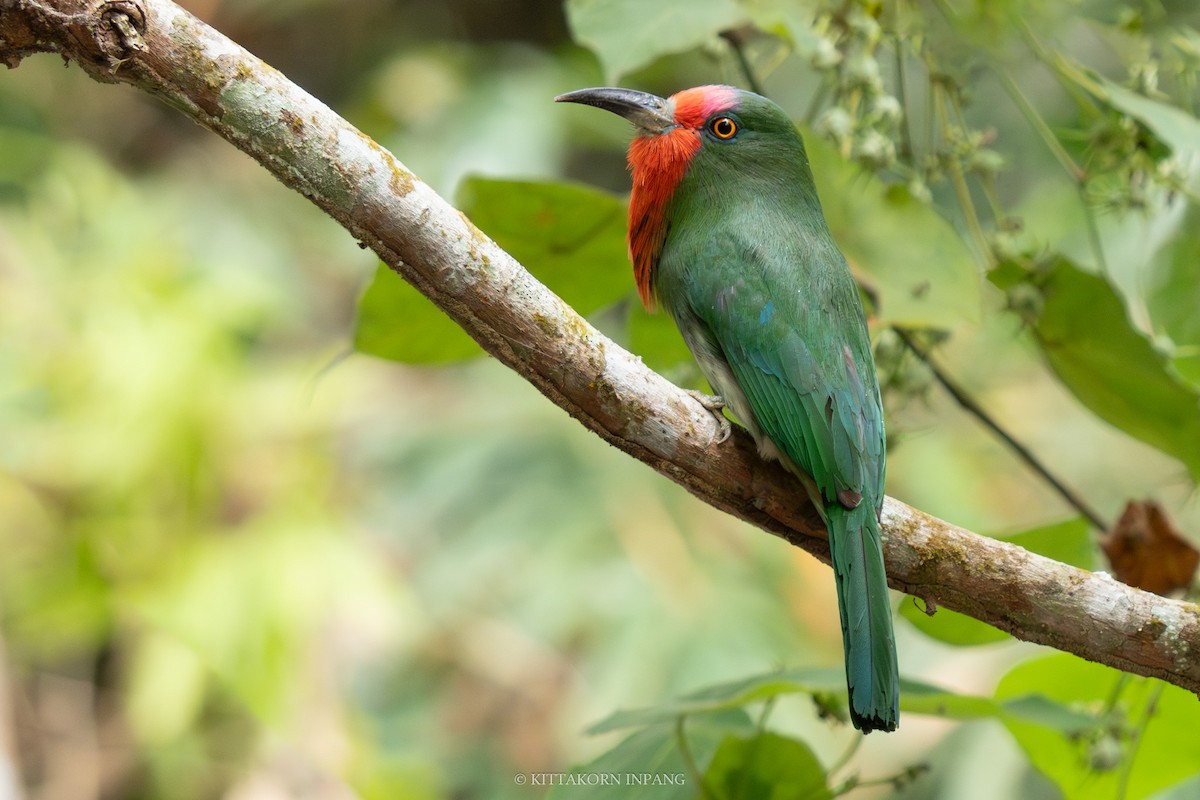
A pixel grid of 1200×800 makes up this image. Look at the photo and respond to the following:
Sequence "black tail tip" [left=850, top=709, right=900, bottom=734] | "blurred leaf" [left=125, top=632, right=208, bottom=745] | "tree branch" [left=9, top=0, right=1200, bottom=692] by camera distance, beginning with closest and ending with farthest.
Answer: "tree branch" [left=9, top=0, right=1200, bottom=692], "black tail tip" [left=850, top=709, right=900, bottom=734], "blurred leaf" [left=125, top=632, right=208, bottom=745]

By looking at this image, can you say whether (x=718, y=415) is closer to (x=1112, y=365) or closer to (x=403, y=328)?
(x=403, y=328)

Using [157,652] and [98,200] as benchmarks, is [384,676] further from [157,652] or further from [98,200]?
[98,200]

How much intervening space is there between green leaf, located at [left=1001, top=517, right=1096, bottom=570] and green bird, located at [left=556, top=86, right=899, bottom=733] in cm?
41

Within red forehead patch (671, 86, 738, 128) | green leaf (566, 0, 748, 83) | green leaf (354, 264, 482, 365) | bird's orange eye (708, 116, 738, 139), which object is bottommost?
green leaf (354, 264, 482, 365)

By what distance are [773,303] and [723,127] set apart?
50 centimetres

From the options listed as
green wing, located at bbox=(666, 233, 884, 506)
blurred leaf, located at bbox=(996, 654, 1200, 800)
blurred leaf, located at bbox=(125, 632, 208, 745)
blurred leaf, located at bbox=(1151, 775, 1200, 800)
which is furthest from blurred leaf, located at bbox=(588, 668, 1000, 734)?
blurred leaf, located at bbox=(125, 632, 208, 745)

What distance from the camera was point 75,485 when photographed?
4617 millimetres

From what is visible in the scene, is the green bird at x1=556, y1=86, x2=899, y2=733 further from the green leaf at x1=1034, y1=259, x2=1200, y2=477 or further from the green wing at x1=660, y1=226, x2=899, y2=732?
the green leaf at x1=1034, y1=259, x2=1200, y2=477

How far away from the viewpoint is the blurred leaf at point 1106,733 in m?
2.09

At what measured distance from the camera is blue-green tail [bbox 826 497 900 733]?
178cm

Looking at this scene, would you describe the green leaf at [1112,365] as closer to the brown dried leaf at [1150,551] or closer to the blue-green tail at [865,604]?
the brown dried leaf at [1150,551]

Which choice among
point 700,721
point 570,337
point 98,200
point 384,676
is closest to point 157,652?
point 384,676

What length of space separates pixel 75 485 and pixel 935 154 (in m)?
3.63

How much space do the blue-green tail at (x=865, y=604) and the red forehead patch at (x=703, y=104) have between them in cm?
94
